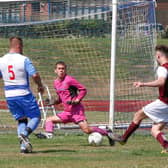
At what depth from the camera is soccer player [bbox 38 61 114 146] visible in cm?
1404

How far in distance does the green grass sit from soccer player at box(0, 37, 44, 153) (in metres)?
0.36

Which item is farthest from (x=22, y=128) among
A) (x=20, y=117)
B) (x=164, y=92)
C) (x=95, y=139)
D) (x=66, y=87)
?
(x=164, y=92)

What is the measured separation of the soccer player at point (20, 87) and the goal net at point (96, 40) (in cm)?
375

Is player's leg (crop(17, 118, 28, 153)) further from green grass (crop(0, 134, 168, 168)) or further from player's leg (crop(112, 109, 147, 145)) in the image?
player's leg (crop(112, 109, 147, 145))

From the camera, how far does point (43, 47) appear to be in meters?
19.9

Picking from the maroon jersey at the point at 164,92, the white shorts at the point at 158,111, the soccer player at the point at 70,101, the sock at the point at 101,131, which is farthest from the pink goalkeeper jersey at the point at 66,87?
the maroon jersey at the point at 164,92

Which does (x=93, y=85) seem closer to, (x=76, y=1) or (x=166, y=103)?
(x=76, y=1)

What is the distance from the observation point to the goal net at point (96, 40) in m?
16.6

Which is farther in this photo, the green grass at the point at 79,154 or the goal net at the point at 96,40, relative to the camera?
the goal net at the point at 96,40

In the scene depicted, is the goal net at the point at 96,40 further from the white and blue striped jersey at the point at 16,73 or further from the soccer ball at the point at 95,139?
the white and blue striped jersey at the point at 16,73

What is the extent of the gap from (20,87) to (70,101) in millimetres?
1928

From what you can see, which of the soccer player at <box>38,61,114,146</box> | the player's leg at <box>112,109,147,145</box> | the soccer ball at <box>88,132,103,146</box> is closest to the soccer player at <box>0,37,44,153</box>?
the player's leg at <box>112,109,147,145</box>

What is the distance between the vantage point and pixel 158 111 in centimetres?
1224

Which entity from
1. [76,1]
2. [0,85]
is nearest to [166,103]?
[76,1]
